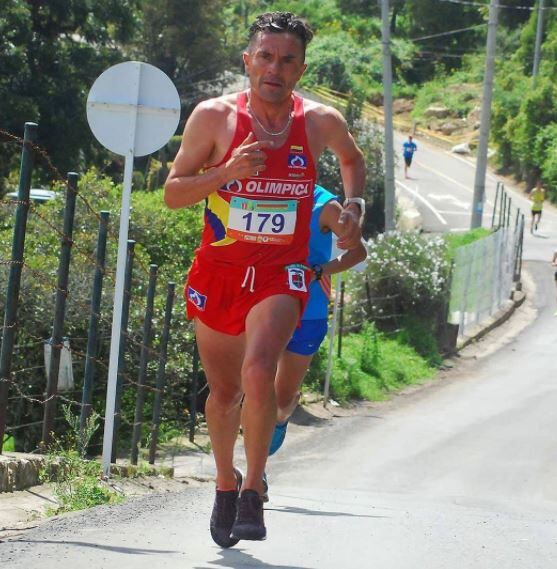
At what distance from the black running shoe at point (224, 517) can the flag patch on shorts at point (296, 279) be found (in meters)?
0.97

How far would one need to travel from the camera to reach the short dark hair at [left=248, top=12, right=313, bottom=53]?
5.88m

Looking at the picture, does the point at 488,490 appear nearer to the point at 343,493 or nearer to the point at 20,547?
the point at 343,493

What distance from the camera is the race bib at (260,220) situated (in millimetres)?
5828

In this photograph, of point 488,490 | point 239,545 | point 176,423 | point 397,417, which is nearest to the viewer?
point 239,545

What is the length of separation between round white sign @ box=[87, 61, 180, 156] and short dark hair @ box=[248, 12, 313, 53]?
259 centimetres

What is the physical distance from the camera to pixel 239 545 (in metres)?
6.18

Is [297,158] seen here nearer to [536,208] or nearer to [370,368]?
[370,368]

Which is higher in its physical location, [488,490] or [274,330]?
[274,330]

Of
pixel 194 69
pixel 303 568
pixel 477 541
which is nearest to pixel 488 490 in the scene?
pixel 477 541

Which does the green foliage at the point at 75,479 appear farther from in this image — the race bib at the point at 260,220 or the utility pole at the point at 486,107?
the utility pole at the point at 486,107

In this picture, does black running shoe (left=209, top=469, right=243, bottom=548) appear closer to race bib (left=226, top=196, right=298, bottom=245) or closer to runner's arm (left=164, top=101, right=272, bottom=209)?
race bib (left=226, top=196, right=298, bottom=245)

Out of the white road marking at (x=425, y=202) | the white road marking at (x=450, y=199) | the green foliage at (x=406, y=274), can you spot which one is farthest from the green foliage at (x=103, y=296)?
the white road marking at (x=450, y=199)

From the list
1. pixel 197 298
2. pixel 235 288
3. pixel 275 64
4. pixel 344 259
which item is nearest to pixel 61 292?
pixel 344 259

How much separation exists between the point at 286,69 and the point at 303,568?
2099mm
